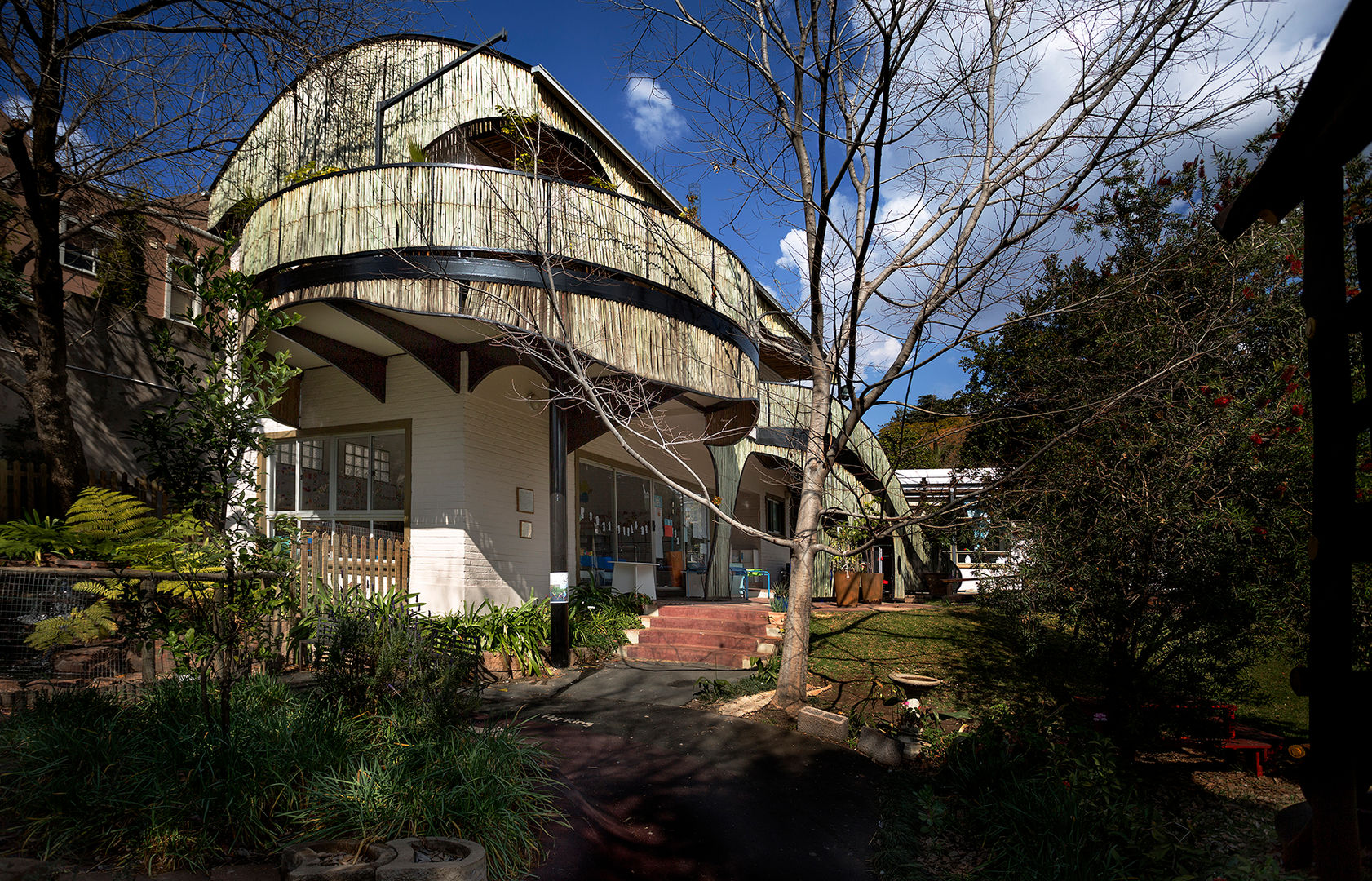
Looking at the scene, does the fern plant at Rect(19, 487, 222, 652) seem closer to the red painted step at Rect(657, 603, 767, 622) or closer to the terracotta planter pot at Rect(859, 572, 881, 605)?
the red painted step at Rect(657, 603, 767, 622)

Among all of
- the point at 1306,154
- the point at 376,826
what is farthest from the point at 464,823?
the point at 1306,154

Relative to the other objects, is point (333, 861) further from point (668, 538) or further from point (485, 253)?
point (668, 538)

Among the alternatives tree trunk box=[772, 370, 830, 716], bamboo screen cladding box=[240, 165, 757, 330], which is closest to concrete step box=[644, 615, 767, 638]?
tree trunk box=[772, 370, 830, 716]

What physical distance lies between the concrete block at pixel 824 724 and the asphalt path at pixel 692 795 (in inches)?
5.7

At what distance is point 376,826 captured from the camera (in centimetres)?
386

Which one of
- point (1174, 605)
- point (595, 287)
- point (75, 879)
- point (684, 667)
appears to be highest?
point (595, 287)

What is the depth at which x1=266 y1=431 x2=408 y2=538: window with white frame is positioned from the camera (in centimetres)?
1054

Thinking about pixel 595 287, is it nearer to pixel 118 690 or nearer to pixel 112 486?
pixel 118 690

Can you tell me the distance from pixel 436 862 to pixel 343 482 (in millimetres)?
8431

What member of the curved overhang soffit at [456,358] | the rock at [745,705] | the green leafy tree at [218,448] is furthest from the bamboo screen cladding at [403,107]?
the rock at [745,705]

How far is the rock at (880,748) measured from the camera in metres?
6.30

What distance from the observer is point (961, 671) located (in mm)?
8867

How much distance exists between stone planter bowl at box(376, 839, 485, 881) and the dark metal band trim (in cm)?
565

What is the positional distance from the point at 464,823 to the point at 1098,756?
3894 millimetres
